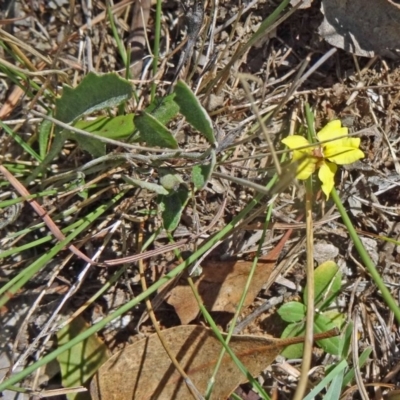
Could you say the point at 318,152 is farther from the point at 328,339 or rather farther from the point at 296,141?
the point at 328,339

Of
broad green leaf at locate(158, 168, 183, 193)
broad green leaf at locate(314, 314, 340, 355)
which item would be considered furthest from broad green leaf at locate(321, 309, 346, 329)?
broad green leaf at locate(158, 168, 183, 193)

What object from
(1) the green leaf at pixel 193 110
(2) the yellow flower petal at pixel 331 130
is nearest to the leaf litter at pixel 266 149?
(2) the yellow flower petal at pixel 331 130

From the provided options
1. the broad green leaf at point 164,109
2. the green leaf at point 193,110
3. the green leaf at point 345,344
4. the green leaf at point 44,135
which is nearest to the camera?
the green leaf at point 193,110

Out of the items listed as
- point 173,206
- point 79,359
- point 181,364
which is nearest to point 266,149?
point 173,206

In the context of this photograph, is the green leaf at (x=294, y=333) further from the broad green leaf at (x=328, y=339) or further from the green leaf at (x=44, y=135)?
the green leaf at (x=44, y=135)

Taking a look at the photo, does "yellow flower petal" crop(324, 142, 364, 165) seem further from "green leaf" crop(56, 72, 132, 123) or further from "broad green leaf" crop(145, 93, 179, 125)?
"green leaf" crop(56, 72, 132, 123)
